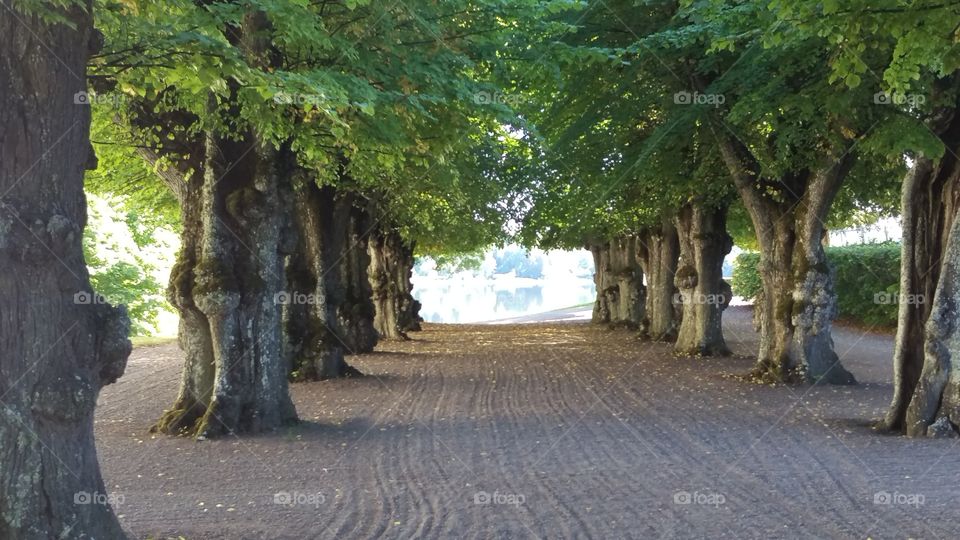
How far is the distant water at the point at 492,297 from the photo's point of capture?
8785cm

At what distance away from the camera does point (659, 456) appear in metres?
10.6

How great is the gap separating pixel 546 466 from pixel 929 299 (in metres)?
5.45

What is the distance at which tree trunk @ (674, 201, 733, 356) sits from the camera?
23750 mm

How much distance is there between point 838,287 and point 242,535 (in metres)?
30.9

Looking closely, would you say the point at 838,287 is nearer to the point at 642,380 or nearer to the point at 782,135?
the point at 642,380

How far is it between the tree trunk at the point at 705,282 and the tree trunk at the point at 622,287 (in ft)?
34.0

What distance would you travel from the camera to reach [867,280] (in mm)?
32531

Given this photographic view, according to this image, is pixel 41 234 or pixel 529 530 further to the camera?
pixel 529 530

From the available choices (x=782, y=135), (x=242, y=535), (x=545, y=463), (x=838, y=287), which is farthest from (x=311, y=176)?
(x=838, y=287)

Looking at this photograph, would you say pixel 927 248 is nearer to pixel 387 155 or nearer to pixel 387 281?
pixel 387 155

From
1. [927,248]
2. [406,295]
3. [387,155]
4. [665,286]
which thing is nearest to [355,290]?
[665,286]

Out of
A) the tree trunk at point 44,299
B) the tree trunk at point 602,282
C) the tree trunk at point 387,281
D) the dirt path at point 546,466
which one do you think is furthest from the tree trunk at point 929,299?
the tree trunk at point 602,282

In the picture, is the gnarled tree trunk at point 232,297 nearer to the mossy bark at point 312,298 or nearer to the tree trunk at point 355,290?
the mossy bark at point 312,298

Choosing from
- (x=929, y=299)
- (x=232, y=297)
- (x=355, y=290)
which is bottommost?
(x=929, y=299)
